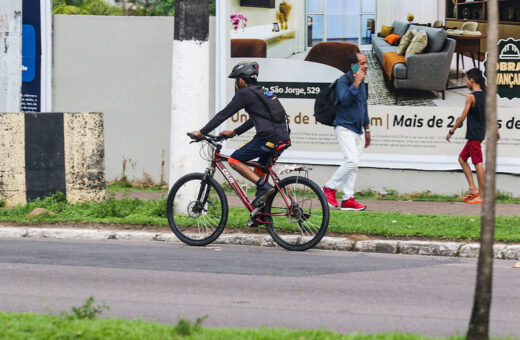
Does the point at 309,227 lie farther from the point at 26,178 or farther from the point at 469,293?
the point at 26,178

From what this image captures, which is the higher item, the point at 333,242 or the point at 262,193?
the point at 262,193

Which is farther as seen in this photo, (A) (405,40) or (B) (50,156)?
(A) (405,40)

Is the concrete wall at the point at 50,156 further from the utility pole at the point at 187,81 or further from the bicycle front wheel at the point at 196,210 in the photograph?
the bicycle front wheel at the point at 196,210

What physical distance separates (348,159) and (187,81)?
2.42 metres

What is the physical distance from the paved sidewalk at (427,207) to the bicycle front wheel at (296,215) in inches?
110

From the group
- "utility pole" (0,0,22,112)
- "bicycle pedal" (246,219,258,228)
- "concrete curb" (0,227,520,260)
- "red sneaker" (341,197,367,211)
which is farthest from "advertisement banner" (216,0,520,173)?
"bicycle pedal" (246,219,258,228)

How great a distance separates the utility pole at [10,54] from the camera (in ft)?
47.2

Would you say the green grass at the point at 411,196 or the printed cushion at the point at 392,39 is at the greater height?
the printed cushion at the point at 392,39

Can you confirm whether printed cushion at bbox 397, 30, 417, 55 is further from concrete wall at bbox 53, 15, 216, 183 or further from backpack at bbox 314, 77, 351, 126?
concrete wall at bbox 53, 15, 216, 183

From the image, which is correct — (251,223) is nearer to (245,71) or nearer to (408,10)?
(245,71)

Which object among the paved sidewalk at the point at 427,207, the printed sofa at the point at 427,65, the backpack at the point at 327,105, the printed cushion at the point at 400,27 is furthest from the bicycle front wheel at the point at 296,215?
the printed cushion at the point at 400,27

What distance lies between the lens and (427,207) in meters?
12.3

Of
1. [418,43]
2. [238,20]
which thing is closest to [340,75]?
[418,43]

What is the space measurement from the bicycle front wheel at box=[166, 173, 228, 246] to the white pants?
2.63 meters
